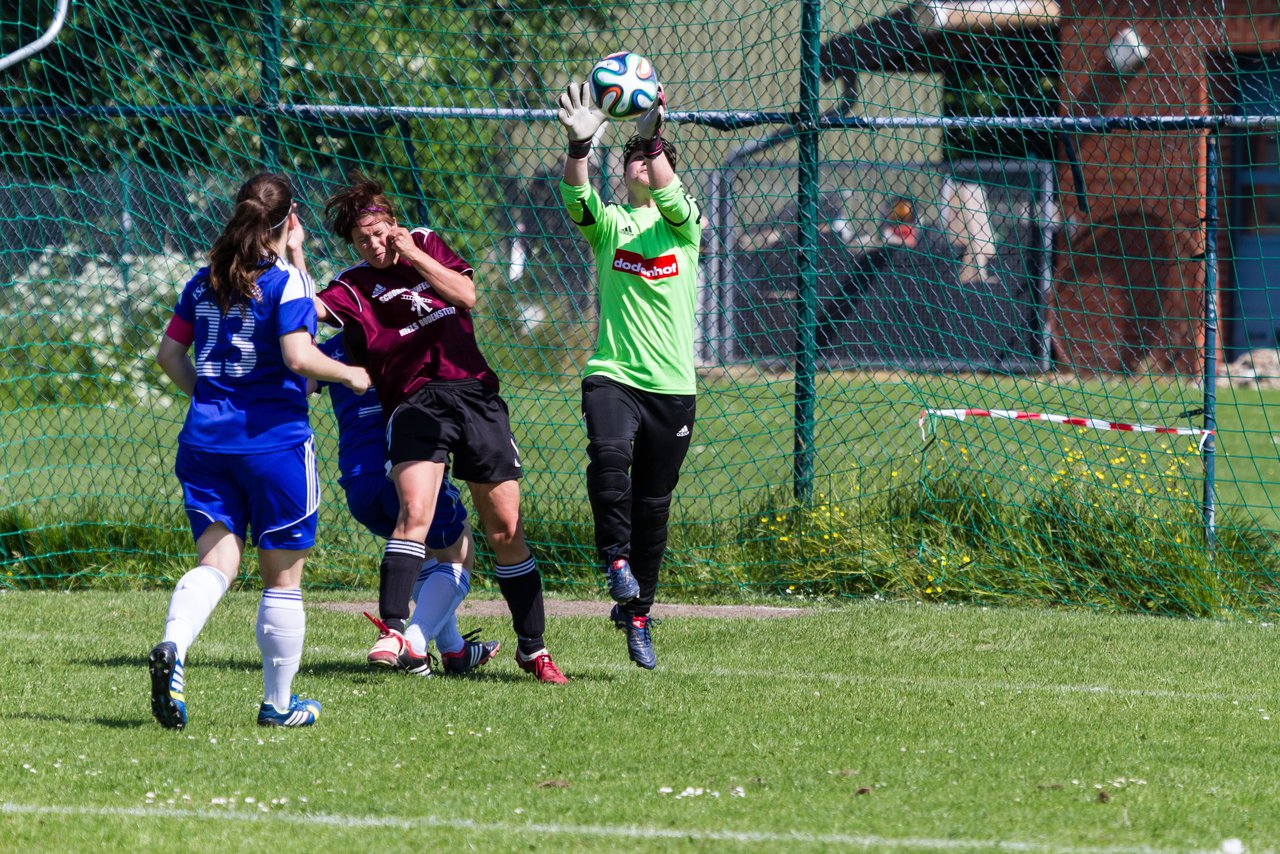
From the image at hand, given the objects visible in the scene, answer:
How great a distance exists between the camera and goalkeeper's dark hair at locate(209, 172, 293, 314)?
189 inches

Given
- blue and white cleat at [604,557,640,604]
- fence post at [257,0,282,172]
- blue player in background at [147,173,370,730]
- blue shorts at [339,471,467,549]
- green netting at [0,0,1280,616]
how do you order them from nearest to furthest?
1. blue player in background at [147,173,370,730]
2. blue and white cleat at [604,557,640,604]
3. blue shorts at [339,471,467,549]
4. green netting at [0,0,1280,616]
5. fence post at [257,0,282,172]

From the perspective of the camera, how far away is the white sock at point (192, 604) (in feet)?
15.8

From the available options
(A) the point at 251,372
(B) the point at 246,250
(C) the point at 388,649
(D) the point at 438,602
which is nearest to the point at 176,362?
(A) the point at 251,372

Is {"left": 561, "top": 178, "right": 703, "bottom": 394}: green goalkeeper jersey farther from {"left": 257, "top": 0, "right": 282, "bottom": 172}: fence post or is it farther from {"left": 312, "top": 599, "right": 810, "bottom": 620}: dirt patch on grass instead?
{"left": 257, "top": 0, "right": 282, "bottom": 172}: fence post

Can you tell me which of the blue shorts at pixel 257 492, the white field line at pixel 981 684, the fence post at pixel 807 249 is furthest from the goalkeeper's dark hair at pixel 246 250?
the fence post at pixel 807 249

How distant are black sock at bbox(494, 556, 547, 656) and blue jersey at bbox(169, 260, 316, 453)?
4.01 ft

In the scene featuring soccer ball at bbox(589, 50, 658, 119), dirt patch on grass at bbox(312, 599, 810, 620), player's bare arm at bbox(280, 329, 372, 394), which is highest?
soccer ball at bbox(589, 50, 658, 119)

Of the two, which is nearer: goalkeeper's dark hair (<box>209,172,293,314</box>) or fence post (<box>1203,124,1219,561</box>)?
goalkeeper's dark hair (<box>209,172,293,314</box>)

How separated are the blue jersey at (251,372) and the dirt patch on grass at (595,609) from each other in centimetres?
275

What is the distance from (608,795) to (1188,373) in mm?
6115

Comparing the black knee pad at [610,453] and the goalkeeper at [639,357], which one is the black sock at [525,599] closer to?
the goalkeeper at [639,357]

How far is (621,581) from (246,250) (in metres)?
1.84

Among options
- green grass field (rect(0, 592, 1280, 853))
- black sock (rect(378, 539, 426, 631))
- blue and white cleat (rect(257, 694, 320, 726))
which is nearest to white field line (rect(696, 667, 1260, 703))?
green grass field (rect(0, 592, 1280, 853))

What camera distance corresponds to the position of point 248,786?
424 cm
